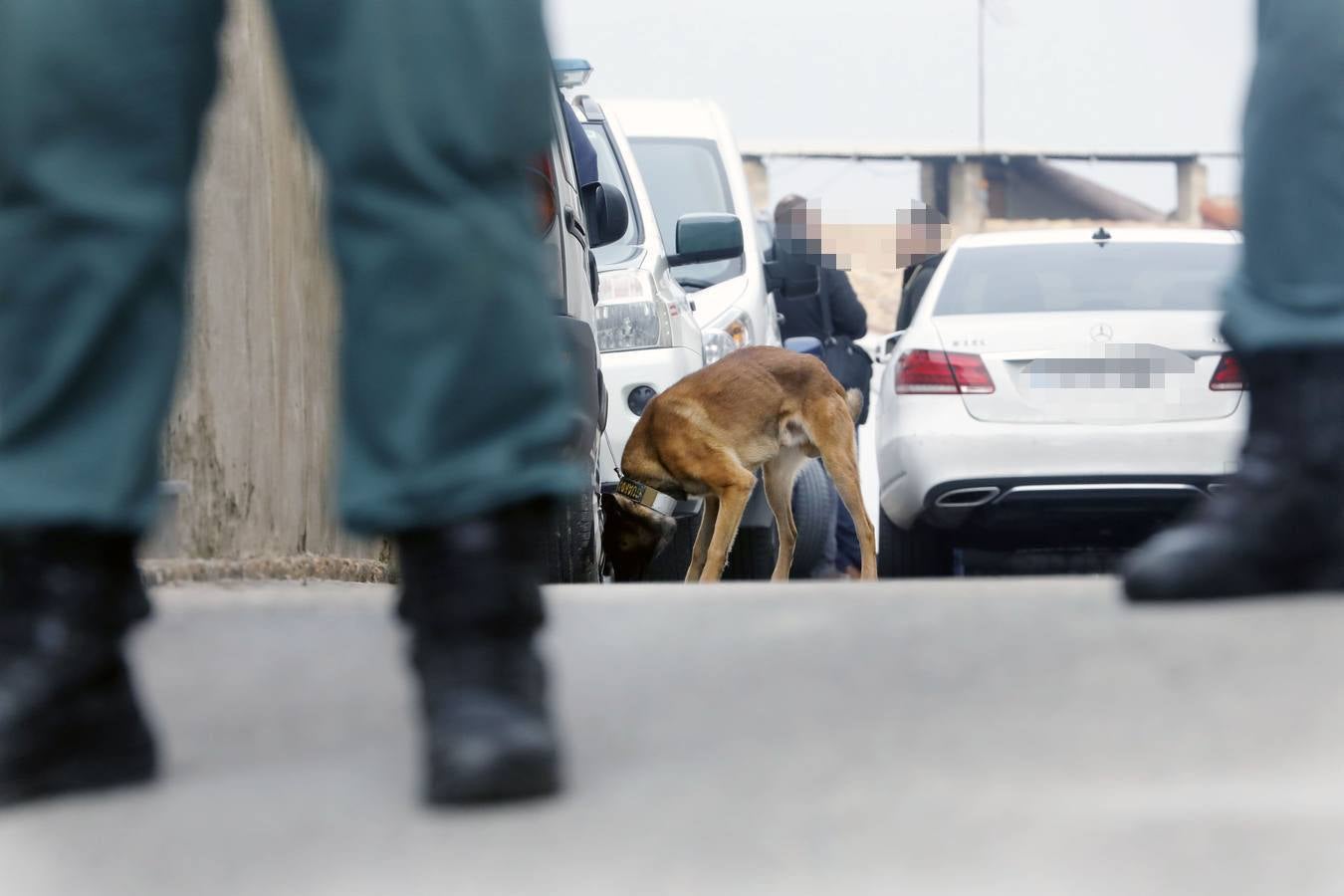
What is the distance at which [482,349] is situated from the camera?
1.49m

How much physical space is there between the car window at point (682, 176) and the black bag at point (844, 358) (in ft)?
3.43

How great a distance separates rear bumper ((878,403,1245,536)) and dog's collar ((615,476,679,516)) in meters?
1.17

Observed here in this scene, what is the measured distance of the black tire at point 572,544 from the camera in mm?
4328

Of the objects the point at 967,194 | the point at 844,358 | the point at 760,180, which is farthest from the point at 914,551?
the point at 967,194

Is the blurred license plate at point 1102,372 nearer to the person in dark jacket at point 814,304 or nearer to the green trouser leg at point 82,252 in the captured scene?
the person in dark jacket at point 814,304

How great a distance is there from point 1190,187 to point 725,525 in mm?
42097

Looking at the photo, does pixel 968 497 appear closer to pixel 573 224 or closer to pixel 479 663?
pixel 573 224

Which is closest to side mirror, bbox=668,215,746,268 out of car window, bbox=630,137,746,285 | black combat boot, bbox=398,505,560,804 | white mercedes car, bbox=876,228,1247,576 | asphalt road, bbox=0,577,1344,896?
white mercedes car, bbox=876,228,1247,576

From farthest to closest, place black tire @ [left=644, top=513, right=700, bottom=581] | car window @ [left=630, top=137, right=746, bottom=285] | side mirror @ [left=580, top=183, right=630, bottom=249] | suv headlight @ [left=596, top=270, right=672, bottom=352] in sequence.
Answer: car window @ [left=630, top=137, right=746, bottom=285] < black tire @ [left=644, top=513, right=700, bottom=581] < suv headlight @ [left=596, top=270, right=672, bottom=352] < side mirror @ [left=580, top=183, right=630, bottom=249]

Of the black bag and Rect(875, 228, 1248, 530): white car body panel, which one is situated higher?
Rect(875, 228, 1248, 530): white car body panel

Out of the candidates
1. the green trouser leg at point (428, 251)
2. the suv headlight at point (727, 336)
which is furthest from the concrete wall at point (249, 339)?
the suv headlight at point (727, 336)

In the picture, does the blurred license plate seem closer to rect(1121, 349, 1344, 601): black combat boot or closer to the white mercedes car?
the white mercedes car

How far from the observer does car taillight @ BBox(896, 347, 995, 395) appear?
7164 millimetres

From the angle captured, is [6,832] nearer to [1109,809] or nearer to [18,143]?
[18,143]
